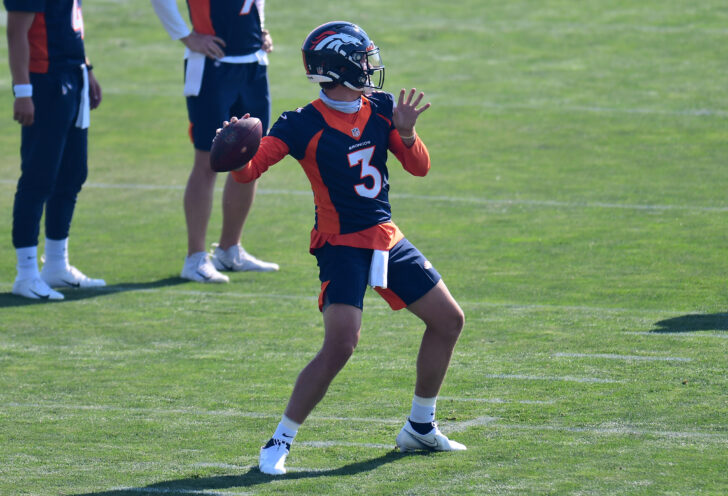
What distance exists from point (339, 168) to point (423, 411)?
3.27 ft

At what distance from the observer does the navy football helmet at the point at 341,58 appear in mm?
4969

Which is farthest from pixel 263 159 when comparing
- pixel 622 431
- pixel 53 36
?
pixel 53 36

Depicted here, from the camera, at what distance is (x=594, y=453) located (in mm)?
4734

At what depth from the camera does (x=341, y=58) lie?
4969 millimetres

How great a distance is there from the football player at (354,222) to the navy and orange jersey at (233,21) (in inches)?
131

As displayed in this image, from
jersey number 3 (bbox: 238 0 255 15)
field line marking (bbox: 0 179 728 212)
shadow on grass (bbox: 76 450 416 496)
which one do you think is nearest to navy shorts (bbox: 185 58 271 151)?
jersey number 3 (bbox: 238 0 255 15)

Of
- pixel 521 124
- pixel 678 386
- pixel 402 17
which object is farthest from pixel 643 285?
pixel 402 17

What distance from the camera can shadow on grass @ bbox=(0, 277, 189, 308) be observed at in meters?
7.60

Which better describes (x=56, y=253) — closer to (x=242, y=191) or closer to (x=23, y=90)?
(x=23, y=90)

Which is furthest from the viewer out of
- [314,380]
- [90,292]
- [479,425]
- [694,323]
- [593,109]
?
[593,109]

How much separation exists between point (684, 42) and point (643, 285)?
8.87m

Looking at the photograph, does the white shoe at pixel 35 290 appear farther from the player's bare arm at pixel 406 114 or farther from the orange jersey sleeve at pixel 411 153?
the player's bare arm at pixel 406 114

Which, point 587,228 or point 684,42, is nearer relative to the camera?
point 587,228

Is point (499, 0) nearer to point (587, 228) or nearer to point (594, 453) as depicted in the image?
point (587, 228)
